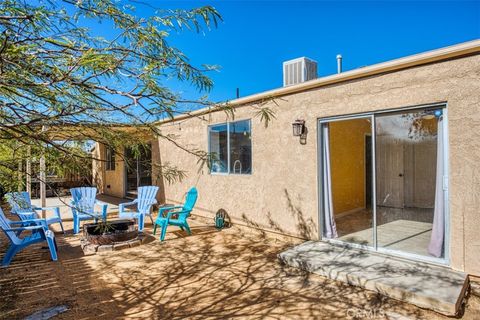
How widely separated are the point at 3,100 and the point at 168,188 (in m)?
7.39

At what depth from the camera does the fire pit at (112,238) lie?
502cm

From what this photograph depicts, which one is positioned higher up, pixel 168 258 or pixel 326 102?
pixel 326 102

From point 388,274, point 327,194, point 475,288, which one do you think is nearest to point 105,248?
point 327,194

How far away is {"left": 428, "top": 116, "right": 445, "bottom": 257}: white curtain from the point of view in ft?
12.0

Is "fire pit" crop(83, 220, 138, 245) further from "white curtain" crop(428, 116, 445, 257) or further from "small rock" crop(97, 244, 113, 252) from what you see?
"white curtain" crop(428, 116, 445, 257)

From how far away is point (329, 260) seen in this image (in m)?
4.12

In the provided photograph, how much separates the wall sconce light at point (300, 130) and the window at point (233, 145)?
130cm

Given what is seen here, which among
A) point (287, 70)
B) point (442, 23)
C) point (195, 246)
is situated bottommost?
point (195, 246)

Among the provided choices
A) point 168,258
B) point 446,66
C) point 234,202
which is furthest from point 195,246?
point 446,66

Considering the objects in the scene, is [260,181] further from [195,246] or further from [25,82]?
[25,82]

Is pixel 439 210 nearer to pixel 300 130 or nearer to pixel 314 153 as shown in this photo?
pixel 314 153

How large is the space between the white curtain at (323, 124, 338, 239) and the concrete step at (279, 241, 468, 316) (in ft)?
0.94

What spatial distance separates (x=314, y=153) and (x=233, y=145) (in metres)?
2.13

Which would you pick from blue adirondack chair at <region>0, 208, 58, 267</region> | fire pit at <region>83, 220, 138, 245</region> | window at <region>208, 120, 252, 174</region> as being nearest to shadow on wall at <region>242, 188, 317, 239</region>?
window at <region>208, 120, 252, 174</region>
